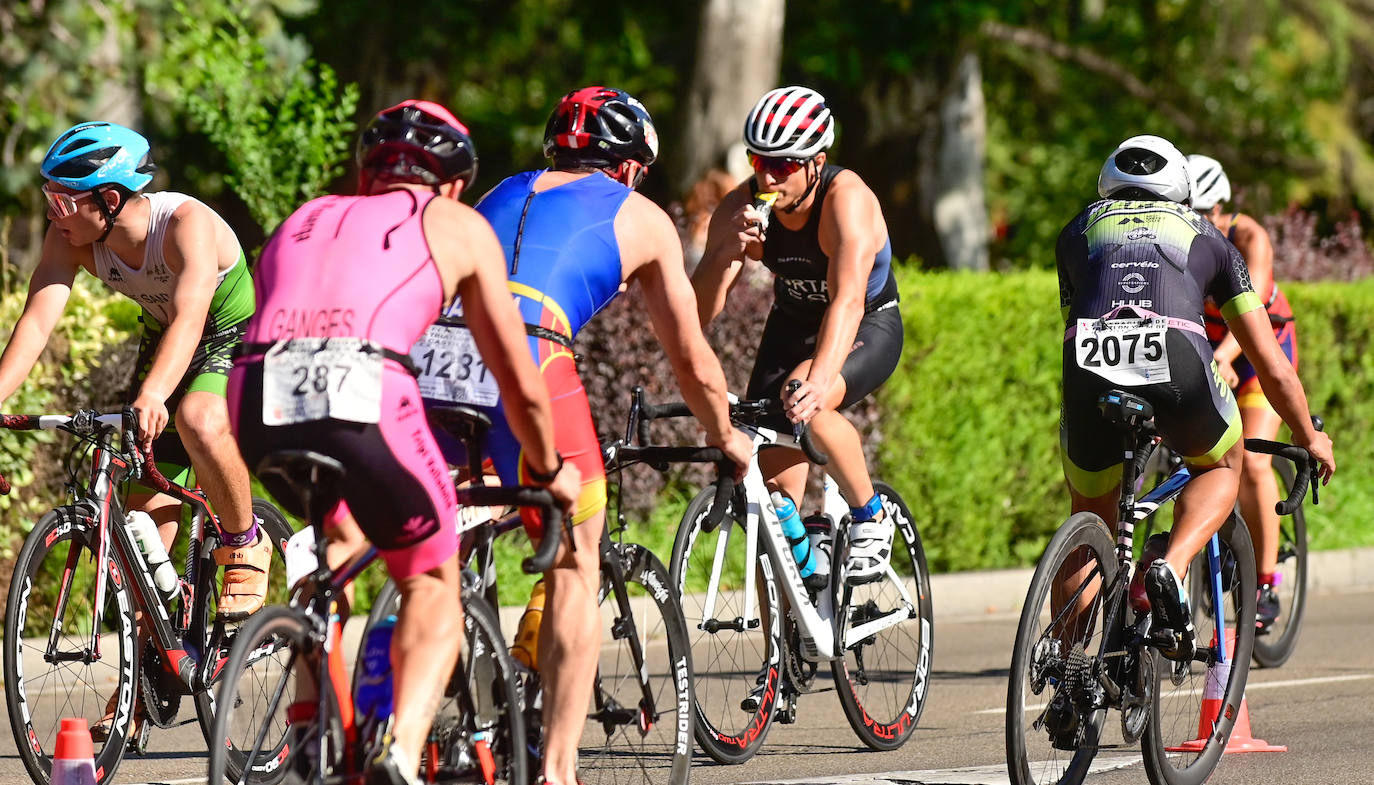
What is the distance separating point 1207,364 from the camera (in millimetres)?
5402

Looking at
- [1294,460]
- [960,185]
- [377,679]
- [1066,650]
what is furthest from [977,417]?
[960,185]

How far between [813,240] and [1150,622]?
1749 millimetres

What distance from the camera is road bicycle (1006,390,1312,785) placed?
505 cm

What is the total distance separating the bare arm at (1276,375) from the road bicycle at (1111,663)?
66 millimetres

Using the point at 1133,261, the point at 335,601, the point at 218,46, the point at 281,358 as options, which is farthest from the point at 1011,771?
the point at 218,46

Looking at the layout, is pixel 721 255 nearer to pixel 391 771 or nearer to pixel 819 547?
pixel 819 547

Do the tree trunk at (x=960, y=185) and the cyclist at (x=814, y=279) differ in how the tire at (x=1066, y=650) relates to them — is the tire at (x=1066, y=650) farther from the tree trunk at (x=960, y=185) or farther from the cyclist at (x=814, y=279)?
the tree trunk at (x=960, y=185)

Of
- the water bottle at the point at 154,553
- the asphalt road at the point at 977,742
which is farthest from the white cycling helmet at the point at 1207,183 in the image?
the water bottle at the point at 154,553

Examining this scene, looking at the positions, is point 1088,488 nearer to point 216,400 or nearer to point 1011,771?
point 1011,771

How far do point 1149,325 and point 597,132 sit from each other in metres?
1.67

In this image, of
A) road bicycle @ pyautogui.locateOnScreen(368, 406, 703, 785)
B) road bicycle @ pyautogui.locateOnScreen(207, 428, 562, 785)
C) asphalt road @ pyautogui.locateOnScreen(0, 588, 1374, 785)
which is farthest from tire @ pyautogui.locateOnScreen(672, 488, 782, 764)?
road bicycle @ pyautogui.locateOnScreen(207, 428, 562, 785)

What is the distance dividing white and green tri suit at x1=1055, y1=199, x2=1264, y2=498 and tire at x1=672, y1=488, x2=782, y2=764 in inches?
42.8

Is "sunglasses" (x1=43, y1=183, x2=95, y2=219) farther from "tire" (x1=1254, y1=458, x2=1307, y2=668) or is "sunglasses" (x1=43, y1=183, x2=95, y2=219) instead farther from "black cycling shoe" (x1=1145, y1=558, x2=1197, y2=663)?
"tire" (x1=1254, y1=458, x2=1307, y2=668)

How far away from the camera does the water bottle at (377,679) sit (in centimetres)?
397
